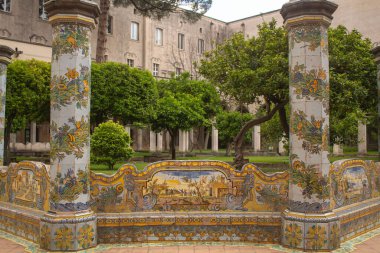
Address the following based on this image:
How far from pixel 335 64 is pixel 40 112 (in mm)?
16443

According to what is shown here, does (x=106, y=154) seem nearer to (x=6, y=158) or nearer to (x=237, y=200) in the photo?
(x=6, y=158)

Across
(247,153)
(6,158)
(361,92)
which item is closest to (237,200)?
(361,92)

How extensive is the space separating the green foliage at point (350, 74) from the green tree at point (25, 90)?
1512 cm

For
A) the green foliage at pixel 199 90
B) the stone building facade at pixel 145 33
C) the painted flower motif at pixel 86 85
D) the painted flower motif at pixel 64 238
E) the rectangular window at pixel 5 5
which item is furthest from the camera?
the green foliage at pixel 199 90

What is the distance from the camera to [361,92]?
1521 centimetres

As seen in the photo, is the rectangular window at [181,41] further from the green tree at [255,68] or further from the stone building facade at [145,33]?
the green tree at [255,68]

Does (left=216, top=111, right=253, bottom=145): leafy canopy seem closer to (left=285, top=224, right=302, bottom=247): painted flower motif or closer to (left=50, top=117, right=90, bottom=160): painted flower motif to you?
(left=285, top=224, right=302, bottom=247): painted flower motif

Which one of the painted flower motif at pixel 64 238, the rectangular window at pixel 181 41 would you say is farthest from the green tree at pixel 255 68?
the rectangular window at pixel 181 41

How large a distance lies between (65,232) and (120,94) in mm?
18594

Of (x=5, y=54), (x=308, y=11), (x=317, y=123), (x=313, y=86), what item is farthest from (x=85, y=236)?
(x=5, y=54)

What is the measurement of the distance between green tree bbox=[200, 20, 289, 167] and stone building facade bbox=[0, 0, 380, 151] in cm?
1528

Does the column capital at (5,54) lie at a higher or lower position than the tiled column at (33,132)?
higher

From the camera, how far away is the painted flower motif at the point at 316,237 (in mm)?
6855

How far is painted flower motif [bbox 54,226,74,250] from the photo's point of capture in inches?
268
